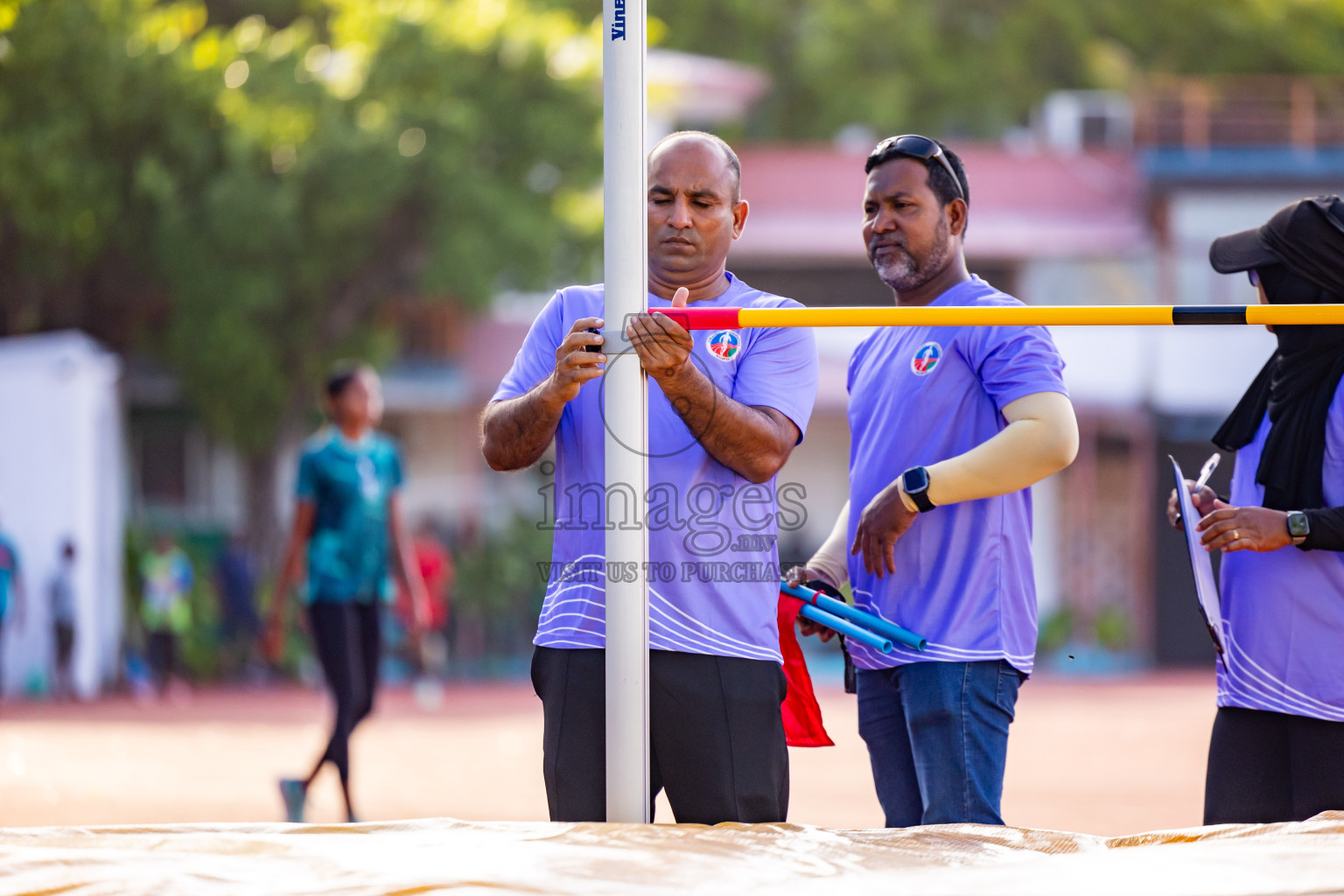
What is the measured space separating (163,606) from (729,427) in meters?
13.4

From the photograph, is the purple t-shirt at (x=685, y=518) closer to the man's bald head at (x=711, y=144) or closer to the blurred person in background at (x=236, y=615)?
the man's bald head at (x=711, y=144)

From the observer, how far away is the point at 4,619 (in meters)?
13.8

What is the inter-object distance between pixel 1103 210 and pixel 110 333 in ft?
42.2

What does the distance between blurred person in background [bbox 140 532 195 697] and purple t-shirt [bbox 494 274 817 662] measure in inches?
507

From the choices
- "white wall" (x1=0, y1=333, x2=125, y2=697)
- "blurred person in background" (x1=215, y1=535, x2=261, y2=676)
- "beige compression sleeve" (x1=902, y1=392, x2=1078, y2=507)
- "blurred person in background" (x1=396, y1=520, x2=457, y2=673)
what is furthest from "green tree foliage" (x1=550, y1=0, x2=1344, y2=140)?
"beige compression sleeve" (x1=902, y1=392, x2=1078, y2=507)

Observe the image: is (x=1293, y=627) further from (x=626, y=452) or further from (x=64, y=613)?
(x=64, y=613)

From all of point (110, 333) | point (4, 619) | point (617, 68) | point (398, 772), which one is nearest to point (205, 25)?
point (110, 333)

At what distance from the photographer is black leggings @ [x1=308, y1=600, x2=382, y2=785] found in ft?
18.5

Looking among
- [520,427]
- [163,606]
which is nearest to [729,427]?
[520,427]

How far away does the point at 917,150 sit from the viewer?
303 centimetres

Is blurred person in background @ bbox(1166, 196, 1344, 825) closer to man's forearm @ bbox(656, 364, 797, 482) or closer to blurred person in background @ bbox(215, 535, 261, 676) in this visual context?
man's forearm @ bbox(656, 364, 797, 482)

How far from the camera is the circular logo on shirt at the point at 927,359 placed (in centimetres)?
299

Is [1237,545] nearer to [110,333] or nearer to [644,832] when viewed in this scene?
[644,832]

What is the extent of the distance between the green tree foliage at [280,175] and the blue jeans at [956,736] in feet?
43.0
